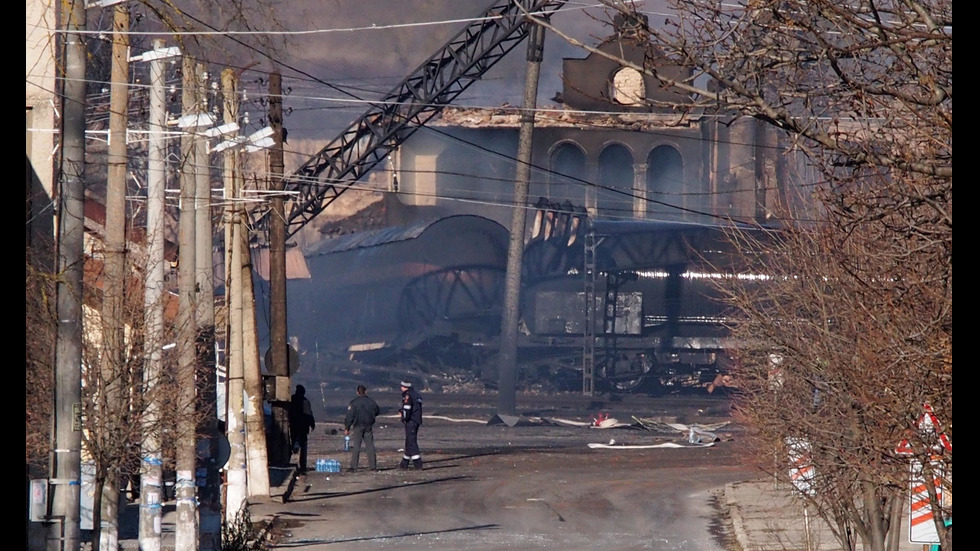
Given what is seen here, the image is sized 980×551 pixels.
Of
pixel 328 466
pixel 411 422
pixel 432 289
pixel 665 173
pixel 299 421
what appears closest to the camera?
pixel 411 422

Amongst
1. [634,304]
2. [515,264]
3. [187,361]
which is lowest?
[187,361]

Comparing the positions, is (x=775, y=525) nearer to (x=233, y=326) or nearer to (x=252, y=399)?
(x=233, y=326)

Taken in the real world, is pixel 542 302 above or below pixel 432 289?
below

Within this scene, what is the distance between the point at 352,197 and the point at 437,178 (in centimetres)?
772

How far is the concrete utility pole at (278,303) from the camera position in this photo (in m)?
25.5

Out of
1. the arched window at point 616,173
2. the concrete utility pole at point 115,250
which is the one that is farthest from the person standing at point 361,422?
the arched window at point 616,173

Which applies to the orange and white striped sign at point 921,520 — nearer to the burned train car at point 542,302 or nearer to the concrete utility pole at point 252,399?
the concrete utility pole at point 252,399

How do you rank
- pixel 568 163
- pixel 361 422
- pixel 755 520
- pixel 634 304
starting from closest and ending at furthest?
pixel 755 520 < pixel 361 422 < pixel 634 304 < pixel 568 163

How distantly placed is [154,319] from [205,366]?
137cm

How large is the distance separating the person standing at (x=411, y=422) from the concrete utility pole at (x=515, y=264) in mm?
13311

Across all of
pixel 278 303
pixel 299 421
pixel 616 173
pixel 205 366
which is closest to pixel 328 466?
pixel 299 421

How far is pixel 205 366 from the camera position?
16.1 m

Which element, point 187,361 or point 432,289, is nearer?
point 187,361
